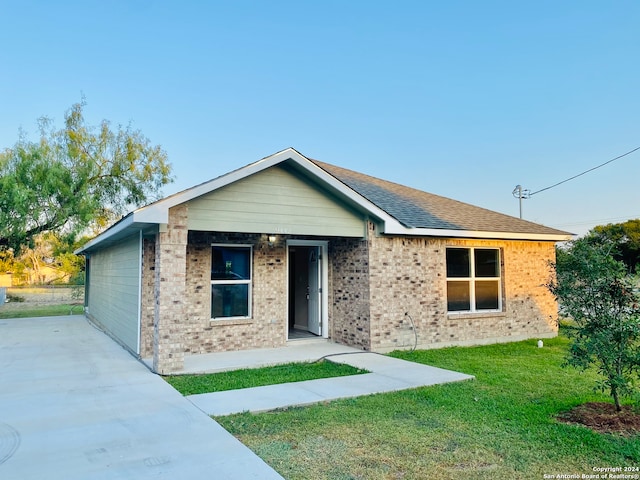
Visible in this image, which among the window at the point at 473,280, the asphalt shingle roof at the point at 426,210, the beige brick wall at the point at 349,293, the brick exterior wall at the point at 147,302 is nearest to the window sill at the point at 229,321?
the brick exterior wall at the point at 147,302

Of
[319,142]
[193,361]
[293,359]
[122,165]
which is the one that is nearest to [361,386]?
[293,359]

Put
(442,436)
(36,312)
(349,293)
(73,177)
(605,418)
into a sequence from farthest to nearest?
(73,177)
(36,312)
(349,293)
(605,418)
(442,436)

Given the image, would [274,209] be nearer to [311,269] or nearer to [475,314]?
[311,269]

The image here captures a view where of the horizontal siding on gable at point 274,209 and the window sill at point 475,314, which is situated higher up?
the horizontal siding on gable at point 274,209

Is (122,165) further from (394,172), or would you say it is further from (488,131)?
(488,131)

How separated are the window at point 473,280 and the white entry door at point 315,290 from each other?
3137 mm

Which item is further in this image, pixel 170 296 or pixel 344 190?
pixel 344 190

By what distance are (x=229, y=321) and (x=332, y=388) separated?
3.57 metres

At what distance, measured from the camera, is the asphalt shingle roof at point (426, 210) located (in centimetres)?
991

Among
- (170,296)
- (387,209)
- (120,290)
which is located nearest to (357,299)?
(387,209)

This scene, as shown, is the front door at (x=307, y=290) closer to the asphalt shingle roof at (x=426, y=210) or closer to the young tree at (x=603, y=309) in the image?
the asphalt shingle roof at (x=426, y=210)

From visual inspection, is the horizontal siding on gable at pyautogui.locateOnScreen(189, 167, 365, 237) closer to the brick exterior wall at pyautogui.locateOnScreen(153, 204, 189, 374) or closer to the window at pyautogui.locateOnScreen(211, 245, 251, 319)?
the brick exterior wall at pyautogui.locateOnScreen(153, 204, 189, 374)

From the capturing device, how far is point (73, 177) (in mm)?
19344

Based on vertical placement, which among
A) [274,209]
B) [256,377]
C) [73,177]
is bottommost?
[256,377]
